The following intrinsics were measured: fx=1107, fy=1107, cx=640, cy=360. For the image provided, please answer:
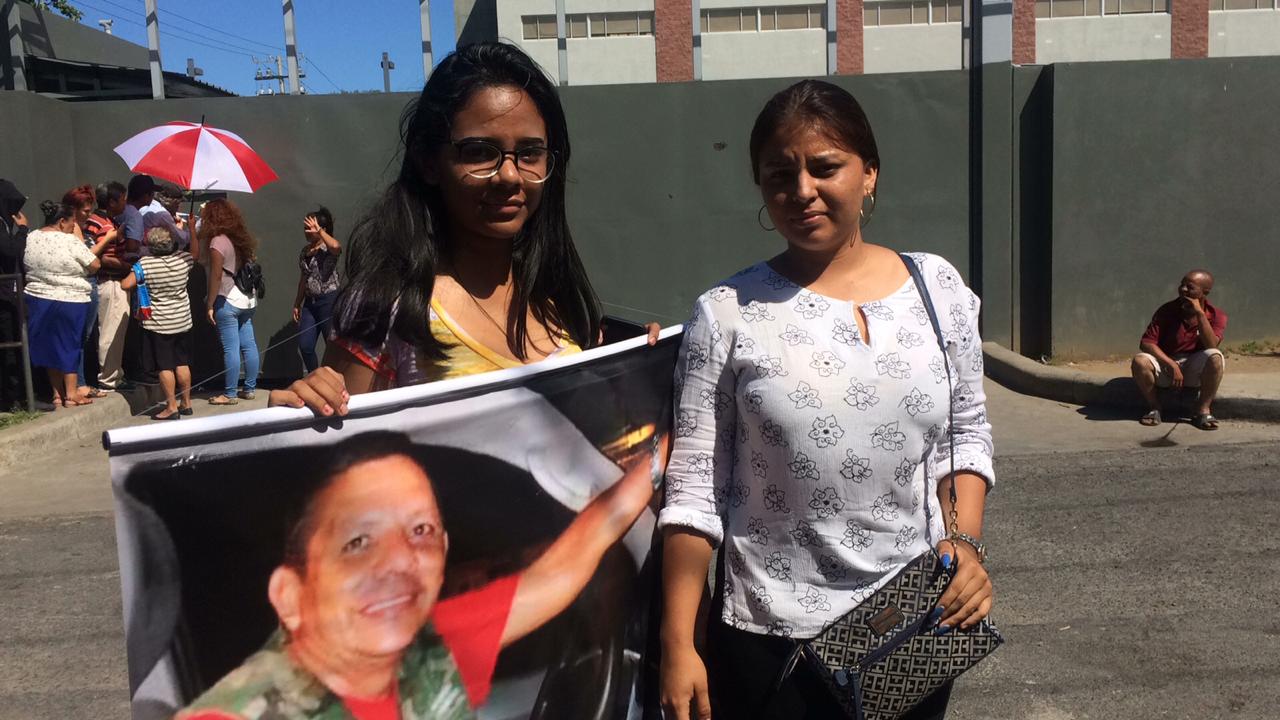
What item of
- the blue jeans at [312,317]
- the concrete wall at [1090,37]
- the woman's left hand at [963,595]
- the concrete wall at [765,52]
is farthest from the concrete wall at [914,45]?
the woman's left hand at [963,595]

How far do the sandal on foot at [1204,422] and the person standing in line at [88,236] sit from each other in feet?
27.8

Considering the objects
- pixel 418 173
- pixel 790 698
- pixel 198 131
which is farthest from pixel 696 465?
pixel 198 131

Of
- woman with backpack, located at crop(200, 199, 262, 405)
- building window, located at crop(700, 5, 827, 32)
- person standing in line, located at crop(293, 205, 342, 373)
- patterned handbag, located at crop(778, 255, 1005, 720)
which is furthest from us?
building window, located at crop(700, 5, 827, 32)

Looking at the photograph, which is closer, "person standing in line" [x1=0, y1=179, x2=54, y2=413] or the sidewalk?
the sidewalk

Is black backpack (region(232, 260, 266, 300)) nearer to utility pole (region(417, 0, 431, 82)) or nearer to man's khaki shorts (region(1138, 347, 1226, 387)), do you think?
utility pole (region(417, 0, 431, 82))

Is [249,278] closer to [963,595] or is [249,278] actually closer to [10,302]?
[10,302]

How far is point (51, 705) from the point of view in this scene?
13.3 ft

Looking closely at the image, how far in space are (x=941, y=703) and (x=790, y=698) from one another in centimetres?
32

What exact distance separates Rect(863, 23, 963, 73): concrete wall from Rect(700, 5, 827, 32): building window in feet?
7.75

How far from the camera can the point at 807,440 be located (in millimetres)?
1957

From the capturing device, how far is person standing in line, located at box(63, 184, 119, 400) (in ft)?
29.7

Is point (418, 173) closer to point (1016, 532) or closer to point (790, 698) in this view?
point (790, 698)

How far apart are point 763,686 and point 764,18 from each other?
3667 centimetres

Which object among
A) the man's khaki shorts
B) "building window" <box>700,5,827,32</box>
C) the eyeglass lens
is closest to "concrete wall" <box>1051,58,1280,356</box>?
the man's khaki shorts
